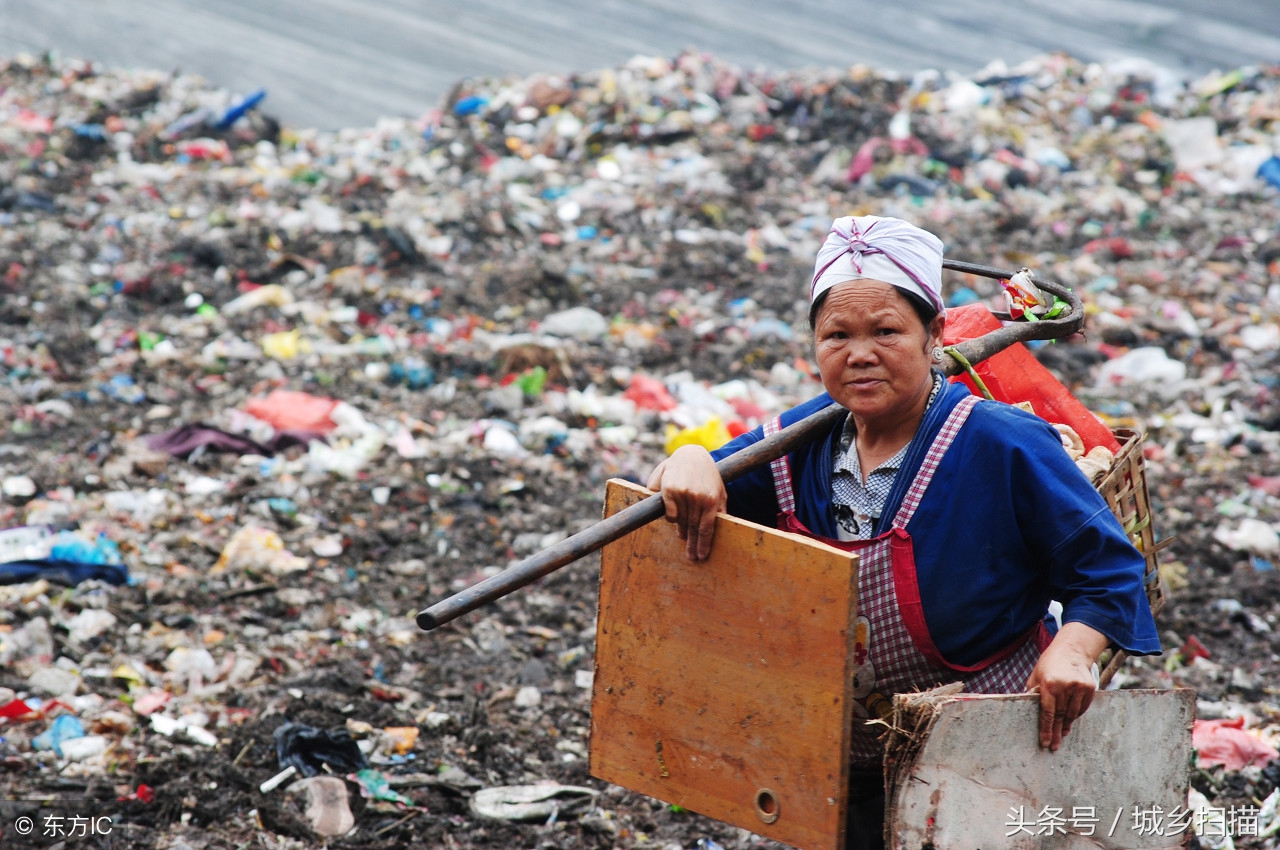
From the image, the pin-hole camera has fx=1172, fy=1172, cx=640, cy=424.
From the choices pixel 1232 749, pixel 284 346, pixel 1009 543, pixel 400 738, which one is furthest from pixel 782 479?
pixel 284 346

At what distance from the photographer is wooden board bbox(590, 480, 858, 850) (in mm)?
1624

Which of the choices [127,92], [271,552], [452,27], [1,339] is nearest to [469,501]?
[271,552]

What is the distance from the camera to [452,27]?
12.5m

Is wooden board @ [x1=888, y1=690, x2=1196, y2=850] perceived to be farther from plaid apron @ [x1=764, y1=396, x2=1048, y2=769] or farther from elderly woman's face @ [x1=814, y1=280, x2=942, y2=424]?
elderly woman's face @ [x1=814, y1=280, x2=942, y2=424]

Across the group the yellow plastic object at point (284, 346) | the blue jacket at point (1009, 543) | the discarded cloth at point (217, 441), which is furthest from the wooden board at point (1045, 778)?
the yellow plastic object at point (284, 346)

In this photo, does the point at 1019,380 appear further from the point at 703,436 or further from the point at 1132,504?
the point at 703,436

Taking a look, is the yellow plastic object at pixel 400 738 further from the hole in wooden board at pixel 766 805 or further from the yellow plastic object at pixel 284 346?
Answer: the yellow plastic object at pixel 284 346

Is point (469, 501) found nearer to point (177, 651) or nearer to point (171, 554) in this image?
point (171, 554)

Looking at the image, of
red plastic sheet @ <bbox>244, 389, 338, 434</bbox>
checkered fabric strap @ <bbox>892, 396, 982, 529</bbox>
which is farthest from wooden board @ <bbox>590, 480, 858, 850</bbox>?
red plastic sheet @ <bbox>244, 389, 338, 434</bbox>

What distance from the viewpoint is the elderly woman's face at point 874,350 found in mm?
1817

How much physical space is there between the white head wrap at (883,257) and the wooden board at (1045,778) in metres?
0.64

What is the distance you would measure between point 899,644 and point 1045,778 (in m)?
0.28

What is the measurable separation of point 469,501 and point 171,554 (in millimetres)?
1161

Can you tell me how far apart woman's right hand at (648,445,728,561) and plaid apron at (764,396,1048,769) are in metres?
0.24
